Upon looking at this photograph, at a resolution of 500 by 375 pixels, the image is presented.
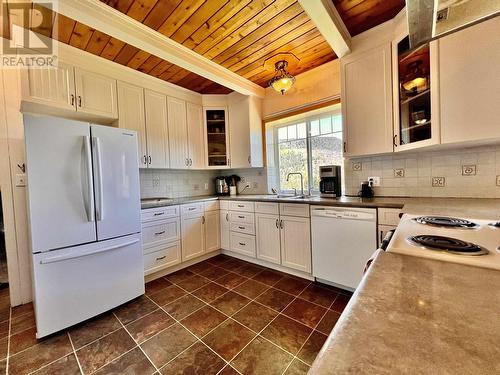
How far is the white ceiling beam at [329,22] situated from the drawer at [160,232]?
7.84 feet

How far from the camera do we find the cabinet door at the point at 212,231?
9.80 ft

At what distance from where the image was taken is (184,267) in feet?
9.23

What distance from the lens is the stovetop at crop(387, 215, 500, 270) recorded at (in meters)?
0.66

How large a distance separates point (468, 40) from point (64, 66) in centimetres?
329

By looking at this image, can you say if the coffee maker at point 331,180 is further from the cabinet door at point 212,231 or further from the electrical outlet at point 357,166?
the cabinet door at point 212,231

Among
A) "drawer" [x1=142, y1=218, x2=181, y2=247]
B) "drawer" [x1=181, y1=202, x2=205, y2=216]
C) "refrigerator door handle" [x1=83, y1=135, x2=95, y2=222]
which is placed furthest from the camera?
Answer: "drawer" [x1=181, y1=202, x2=205, y2=216]

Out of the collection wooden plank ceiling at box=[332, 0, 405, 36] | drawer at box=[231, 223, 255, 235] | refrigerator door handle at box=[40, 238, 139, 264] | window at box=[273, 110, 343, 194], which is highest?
wooden plank ceiling at box=[332, 0, 405, 36]

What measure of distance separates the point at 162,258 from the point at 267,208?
1363 mm

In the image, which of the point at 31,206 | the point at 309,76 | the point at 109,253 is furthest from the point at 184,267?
the point at 309,76

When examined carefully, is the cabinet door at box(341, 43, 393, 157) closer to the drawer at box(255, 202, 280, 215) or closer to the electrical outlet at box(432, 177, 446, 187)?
the electrical outlet at box(432, 177, 446, 187)

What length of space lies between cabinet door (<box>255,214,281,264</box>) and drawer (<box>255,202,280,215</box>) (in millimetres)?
48

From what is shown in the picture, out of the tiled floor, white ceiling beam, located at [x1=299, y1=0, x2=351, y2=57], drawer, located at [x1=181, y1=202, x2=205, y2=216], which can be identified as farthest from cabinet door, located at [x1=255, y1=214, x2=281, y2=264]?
white ceiling beam, located at [x1=299, y1=0, x2=351, y2=57]

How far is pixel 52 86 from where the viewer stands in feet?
6.60

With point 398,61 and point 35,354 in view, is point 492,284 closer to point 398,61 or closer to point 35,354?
point 398,61
